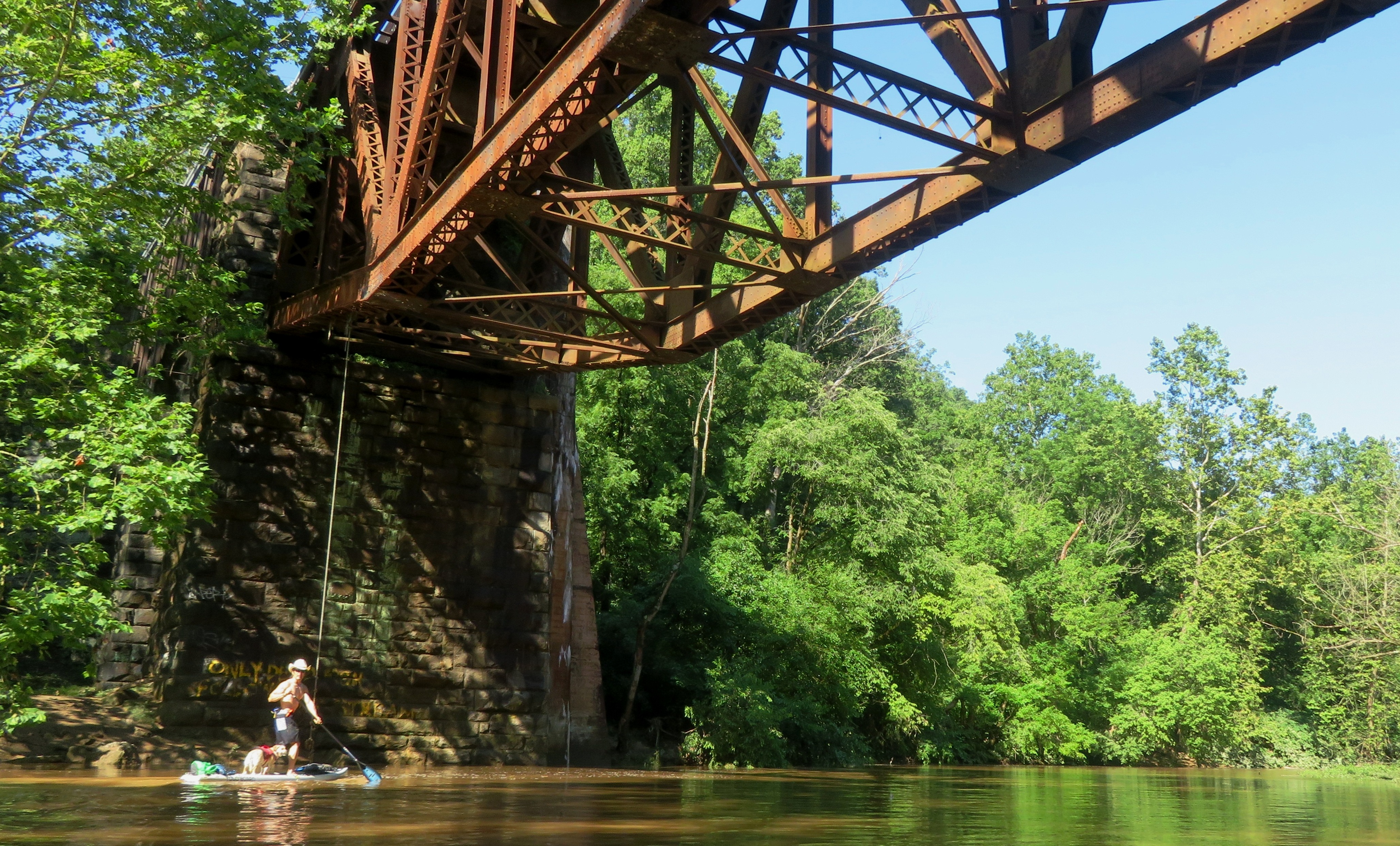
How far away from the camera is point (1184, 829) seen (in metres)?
9.05

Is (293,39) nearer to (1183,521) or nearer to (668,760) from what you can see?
(668,760)

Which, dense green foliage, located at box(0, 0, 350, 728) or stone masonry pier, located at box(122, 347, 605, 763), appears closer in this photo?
dense green foliage, located at box(0, 0, 350, 728)

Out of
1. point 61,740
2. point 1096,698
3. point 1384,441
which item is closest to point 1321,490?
point 1384,441

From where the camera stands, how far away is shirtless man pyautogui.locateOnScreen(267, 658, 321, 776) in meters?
14.0

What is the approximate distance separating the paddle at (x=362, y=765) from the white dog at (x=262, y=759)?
554 millimetres

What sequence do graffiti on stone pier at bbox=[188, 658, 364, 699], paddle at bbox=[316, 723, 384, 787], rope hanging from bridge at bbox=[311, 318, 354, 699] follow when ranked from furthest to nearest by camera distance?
rope hanging from bridge at bbox=[311, 318, 354, 699] → graffiti on stone pier at bbox=[188, 658, 364, 699] → paddle at bbox=[316, 723, 384, 787]

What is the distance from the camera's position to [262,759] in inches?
549

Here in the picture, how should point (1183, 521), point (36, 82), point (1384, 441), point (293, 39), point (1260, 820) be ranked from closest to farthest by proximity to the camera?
point (1260, 820) < point (36, 82) < point (293, 39) < point (1183, 521) < point (1384, 441)

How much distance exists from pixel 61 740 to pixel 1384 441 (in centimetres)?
7158

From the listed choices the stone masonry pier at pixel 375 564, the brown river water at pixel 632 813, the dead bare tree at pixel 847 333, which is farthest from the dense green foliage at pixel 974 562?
the brown river water at pixel 632 813

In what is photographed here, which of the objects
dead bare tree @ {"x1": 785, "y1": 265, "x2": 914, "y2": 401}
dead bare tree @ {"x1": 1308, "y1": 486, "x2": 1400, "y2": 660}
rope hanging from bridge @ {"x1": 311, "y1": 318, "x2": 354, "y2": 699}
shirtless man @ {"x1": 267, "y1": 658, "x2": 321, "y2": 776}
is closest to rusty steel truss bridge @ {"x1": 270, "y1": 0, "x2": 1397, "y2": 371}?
rope hanging from bridge @ {"x1": 311, "y1": 318, "x2": 354, "y2": 699}

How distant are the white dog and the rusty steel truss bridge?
5455 mm

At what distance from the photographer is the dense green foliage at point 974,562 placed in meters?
26.9

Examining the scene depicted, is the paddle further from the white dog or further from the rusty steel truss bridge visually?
the rusty steel truss bridge
